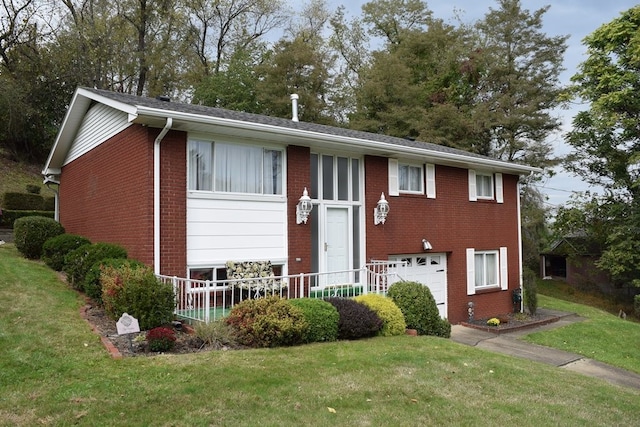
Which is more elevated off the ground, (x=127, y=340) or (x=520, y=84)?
(x=520, y=84)

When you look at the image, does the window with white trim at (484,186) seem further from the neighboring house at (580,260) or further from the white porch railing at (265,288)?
the neighboring house at (580,260)

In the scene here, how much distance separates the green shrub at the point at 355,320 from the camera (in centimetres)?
841

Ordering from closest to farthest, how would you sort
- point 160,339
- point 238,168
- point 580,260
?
point 160,339
point 238,168
point 580,260

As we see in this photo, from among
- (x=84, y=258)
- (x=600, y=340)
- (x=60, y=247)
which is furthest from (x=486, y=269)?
(x=60, y=247)

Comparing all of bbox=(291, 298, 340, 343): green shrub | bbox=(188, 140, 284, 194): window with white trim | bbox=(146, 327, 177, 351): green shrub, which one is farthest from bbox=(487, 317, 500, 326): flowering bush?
bbox=(146, 327, 177, 351): green shrub

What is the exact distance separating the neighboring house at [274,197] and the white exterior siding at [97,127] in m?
0.05

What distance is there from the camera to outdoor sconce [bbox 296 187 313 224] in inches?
430

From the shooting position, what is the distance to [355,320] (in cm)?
848

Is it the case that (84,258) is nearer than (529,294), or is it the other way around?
(84,258)

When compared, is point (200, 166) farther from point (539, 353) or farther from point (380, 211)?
point (539, 353)

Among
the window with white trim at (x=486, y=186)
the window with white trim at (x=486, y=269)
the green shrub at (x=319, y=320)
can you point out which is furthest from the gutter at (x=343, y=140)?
the green shrub at (x=319, y=320)

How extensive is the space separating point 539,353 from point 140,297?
28.0ft

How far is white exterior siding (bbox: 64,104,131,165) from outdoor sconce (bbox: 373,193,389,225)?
6339 mm

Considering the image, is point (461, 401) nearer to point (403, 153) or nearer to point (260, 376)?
point (260, 376)
